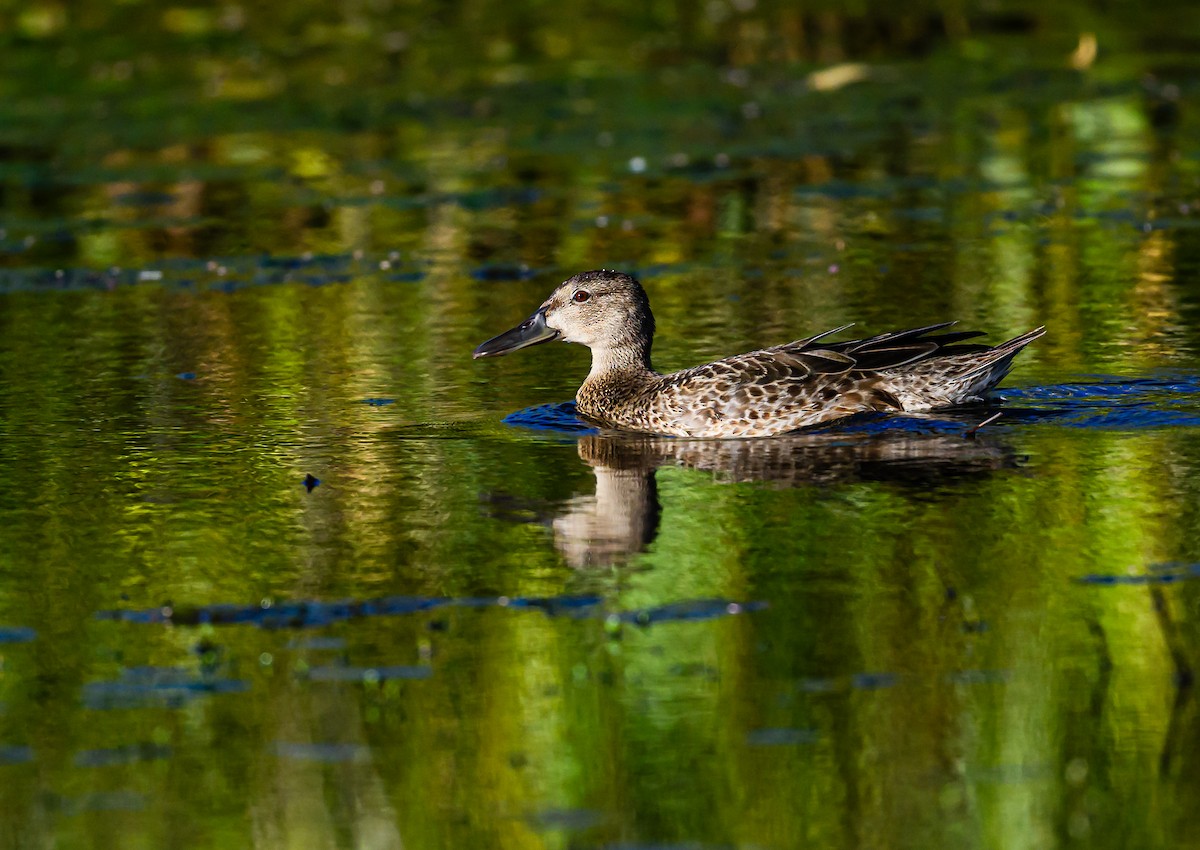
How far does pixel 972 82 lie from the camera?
22.4 meters

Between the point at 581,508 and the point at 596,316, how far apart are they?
9.86ft

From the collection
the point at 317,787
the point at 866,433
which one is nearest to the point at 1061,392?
the point at 866,433

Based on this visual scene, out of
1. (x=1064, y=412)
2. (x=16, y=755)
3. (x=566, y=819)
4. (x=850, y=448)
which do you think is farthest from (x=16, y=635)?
(x=1064, y=412)

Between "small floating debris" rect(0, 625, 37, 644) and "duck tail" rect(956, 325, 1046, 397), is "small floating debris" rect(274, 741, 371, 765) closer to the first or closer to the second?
"small floating debris" rect(0, 625, 37, 644)

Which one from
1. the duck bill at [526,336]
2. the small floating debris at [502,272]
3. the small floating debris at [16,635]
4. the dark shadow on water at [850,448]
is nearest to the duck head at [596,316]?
the duck bill at [526,336]

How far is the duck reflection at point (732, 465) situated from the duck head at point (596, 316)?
110cm

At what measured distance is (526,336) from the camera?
11523 millimetres

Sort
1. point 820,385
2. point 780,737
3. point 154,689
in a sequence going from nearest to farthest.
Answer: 1. point 780,737
2. point 154,689
3. point 820,385

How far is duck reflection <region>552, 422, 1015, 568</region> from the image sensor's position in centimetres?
816

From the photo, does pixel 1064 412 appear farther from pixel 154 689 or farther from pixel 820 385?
pixel 154 689

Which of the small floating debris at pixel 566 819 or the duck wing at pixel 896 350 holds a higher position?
the duck wing at pixel 896 350

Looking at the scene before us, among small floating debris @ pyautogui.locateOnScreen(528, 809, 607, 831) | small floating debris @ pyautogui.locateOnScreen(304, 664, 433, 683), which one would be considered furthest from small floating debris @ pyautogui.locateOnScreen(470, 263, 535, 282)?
small floating debris @ pyautogui.locateOnScreen(528, 809, 607, 831)

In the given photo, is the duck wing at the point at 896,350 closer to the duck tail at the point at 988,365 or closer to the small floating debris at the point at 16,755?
the duck tail at the point at 988,365

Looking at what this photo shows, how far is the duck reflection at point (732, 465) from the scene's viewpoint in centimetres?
816
